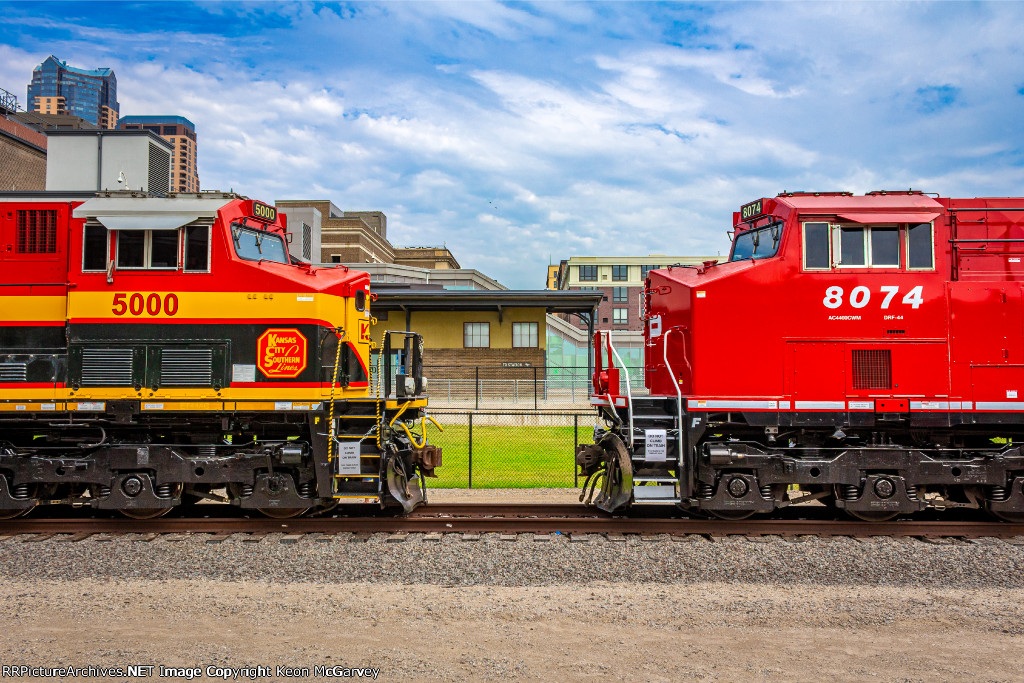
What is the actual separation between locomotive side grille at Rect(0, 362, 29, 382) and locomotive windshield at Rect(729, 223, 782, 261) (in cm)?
965

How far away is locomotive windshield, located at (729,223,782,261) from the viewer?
841 centimetres

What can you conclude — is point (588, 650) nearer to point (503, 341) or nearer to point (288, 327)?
point (288, 327)

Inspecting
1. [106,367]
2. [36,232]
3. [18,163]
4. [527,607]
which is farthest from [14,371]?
[18,163]

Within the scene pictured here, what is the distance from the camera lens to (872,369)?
8.08 m

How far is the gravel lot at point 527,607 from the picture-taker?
15.4ft

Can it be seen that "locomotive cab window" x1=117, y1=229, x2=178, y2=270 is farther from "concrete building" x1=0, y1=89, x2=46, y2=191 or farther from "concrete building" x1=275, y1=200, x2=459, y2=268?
"concrete building" x1=275, y1=200, x2=459, y2=268

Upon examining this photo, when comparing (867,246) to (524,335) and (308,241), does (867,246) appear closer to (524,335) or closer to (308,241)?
(524,335)

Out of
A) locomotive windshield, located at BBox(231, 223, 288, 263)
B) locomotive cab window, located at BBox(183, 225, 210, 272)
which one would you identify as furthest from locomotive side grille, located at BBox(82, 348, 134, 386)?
locomotive windshield, located at BBox(231, 223, 288, 263)

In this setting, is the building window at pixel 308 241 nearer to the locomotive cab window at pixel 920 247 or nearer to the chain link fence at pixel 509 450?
the chain link fence at pixel 509 450

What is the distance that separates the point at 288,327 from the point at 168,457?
87.0 inches

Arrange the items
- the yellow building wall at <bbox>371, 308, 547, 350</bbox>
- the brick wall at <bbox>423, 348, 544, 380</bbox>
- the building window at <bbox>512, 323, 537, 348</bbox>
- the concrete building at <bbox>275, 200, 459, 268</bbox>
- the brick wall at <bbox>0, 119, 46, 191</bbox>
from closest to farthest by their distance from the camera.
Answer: the brick wall at <bbox>423, 348, 544, 380</bbox>, the yellow building wall at <bbox>371, 308, 547, 350</bbox>, the building window at <bbox>512, 323, 537, 348</bbox>, the brick wall at <bbox>0, 119, 46, 191</bbox>, the concrete building at <bbox>275, 200, 459, 268</bbox>

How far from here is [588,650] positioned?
16.1 ft

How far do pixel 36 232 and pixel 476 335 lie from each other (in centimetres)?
2366

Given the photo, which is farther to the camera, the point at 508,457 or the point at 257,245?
the point at 508,457
